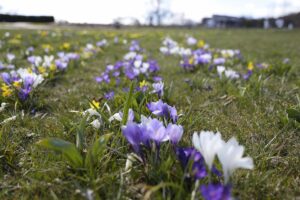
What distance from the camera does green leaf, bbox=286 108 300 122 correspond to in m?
2.08

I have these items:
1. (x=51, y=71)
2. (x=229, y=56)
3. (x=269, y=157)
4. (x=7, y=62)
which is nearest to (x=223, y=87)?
(x=269, y=157)

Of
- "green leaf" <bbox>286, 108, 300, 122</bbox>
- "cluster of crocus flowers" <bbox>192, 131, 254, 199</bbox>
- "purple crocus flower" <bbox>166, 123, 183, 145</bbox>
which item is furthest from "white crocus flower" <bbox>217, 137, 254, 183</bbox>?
"green leaf" <bbox>286, 108, 300, 122</bbox>

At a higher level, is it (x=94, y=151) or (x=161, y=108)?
(x=161, y=108)

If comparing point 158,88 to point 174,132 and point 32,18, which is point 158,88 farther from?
point 32,18

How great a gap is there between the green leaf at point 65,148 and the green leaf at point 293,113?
4.35ft

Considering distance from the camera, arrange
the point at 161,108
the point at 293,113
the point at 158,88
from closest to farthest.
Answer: the point at 161,108 < the point at 293,113 < the point at 158,88

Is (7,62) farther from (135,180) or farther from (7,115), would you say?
(135,180)

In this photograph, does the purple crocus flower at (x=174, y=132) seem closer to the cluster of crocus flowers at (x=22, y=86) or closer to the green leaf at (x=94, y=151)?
the green leaf at (x=94, y=151)

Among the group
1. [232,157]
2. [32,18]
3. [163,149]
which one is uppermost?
[32,18]

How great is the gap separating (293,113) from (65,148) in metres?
1.42

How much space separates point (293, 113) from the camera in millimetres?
2102

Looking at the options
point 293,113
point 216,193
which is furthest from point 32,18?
point 216,193

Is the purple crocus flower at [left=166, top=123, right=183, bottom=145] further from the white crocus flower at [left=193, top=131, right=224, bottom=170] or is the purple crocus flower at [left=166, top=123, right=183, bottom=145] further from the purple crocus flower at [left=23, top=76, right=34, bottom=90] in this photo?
the purple crocus flower at [left=23, top=76, right=34, bottom=90]

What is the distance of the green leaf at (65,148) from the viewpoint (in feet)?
4.54
